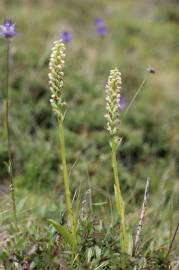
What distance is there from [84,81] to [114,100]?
161 inches

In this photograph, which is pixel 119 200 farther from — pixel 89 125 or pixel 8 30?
pixel 89 125

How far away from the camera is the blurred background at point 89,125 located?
11.6ft

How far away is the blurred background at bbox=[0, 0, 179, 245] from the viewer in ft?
11.6

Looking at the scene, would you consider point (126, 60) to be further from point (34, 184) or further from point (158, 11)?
point (158, 11)

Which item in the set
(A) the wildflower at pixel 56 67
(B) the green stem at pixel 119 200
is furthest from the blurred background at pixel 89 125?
(A) the wildflower at pixel 56 67

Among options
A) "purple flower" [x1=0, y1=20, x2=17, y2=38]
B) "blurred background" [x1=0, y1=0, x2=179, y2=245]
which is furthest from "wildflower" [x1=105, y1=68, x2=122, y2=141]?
"purple flower" [x1=0, y1=20, x2=17, y2=38]

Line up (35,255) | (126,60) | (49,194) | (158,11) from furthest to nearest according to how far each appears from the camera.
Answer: (158,11) → (126,60) → (49,194) → (35,255)

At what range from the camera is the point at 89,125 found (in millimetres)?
5113

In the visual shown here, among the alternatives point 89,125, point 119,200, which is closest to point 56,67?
point 119,200

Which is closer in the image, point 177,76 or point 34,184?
point 34,184

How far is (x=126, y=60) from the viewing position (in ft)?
24.8

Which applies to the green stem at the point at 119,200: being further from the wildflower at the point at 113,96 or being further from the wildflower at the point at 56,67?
the wildflower at the point at 56,67

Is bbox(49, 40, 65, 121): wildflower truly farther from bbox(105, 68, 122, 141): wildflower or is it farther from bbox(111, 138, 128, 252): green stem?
bbox(111, 138, 128, 252): green stem

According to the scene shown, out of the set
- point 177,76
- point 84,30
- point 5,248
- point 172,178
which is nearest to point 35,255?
point 5,248
